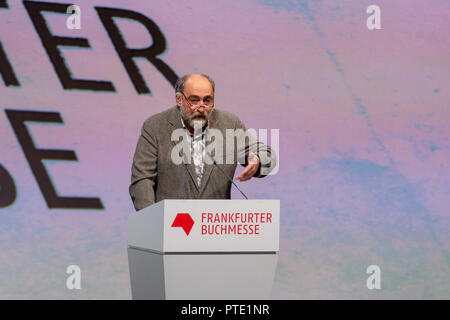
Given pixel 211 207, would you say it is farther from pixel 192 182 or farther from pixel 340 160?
pixel 340 160

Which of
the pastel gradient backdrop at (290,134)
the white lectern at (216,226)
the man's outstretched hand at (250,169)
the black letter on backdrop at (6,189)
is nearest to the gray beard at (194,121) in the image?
the man's outstretched hand at (250,169)

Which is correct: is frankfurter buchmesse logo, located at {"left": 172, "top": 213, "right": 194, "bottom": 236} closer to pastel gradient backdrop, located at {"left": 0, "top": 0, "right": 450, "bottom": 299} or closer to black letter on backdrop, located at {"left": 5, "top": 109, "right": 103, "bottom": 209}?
pastel gradient backdrop, located at {"left": 0, "top": 0, "right": 450, "bottom": 299}

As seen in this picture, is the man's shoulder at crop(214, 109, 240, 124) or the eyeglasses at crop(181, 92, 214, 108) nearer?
the eyeglasses at crop(181, 92, 214, 108)

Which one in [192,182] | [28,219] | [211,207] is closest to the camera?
[211,207]

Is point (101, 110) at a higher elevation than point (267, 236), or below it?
higher

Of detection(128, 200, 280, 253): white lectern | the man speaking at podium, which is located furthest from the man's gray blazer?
detection(128, 200, 280, 253): white lectern

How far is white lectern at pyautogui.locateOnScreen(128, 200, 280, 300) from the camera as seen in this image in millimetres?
2096

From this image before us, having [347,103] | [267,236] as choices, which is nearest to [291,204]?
[347,103]

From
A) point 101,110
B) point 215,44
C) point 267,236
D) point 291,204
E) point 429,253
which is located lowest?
point 267,236

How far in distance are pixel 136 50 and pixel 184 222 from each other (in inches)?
89.7

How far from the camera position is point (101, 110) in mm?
4180

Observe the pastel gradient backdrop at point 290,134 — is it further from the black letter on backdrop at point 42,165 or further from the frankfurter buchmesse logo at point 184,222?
the frankfurter buchmesse logo at point 184,222

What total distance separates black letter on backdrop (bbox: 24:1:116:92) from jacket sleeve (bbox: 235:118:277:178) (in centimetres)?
137

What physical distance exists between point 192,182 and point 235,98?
1.47 metres
